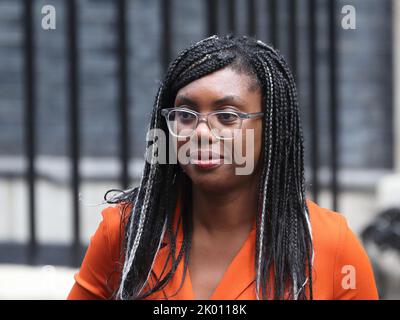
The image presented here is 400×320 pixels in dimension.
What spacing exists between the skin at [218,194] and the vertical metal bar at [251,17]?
1422mm

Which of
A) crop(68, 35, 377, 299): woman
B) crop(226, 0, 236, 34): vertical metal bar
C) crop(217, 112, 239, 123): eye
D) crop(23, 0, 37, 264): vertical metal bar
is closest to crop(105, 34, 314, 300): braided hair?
crop(68, 35, 377, 299): woman

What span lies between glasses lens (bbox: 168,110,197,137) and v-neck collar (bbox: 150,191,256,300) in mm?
295

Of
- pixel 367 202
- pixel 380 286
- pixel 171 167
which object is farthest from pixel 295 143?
pixel 367 202

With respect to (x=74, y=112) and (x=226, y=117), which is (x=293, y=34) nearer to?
(x=74, y=112)

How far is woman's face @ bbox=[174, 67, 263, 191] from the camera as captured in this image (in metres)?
2.42

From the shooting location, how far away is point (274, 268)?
2502 mm

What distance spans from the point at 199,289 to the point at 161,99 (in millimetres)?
463

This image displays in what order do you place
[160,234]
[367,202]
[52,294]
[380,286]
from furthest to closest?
[367,202]
[380,286]
[52,294]
[160,234]

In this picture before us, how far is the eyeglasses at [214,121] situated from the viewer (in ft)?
7.96

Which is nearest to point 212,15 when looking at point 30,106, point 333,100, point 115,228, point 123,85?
point 123,85

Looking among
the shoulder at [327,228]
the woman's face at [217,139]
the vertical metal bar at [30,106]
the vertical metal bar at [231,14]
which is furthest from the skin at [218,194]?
the vertical metal bar at [30,106]

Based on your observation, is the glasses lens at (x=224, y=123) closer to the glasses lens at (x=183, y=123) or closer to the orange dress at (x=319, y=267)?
the glasses lens at (x=183, y=123)

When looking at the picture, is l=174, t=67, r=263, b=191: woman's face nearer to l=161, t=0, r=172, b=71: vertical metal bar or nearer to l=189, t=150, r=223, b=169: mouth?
l=189, t=150, r=223, b=169: mouth
